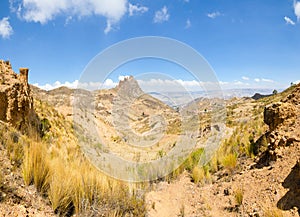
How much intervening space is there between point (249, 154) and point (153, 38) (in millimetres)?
7759

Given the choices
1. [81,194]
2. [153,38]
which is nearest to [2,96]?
[81,194]

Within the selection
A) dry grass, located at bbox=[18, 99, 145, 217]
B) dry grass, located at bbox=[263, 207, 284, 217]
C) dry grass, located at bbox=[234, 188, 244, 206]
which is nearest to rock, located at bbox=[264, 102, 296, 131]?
dry grass, located at bbox=[234, 188, 244, 206]

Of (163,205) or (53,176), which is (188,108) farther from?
(53,176)

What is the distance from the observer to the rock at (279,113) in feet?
19.7

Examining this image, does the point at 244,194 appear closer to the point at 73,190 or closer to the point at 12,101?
the point at 73,190

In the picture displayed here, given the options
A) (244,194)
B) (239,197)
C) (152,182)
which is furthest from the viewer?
(152,182)

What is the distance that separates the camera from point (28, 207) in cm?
307

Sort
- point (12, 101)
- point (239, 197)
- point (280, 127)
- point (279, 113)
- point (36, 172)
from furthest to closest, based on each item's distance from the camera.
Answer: point (12, 101) → point (279, 113) → point (280, 127) → point (239, 197) → point (36, 172)

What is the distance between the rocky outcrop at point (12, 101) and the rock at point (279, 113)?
6943 millimetres

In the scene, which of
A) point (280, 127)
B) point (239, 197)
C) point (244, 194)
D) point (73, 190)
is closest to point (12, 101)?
point (73, 190)

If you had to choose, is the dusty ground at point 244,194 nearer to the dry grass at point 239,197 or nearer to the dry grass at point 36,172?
the dry grass at point 239,197

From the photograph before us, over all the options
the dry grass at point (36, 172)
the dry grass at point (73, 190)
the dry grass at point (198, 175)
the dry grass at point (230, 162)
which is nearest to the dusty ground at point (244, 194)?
the dry grass at point (198, 175)

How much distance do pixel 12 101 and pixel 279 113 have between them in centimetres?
724

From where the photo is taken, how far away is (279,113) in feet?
20.1
